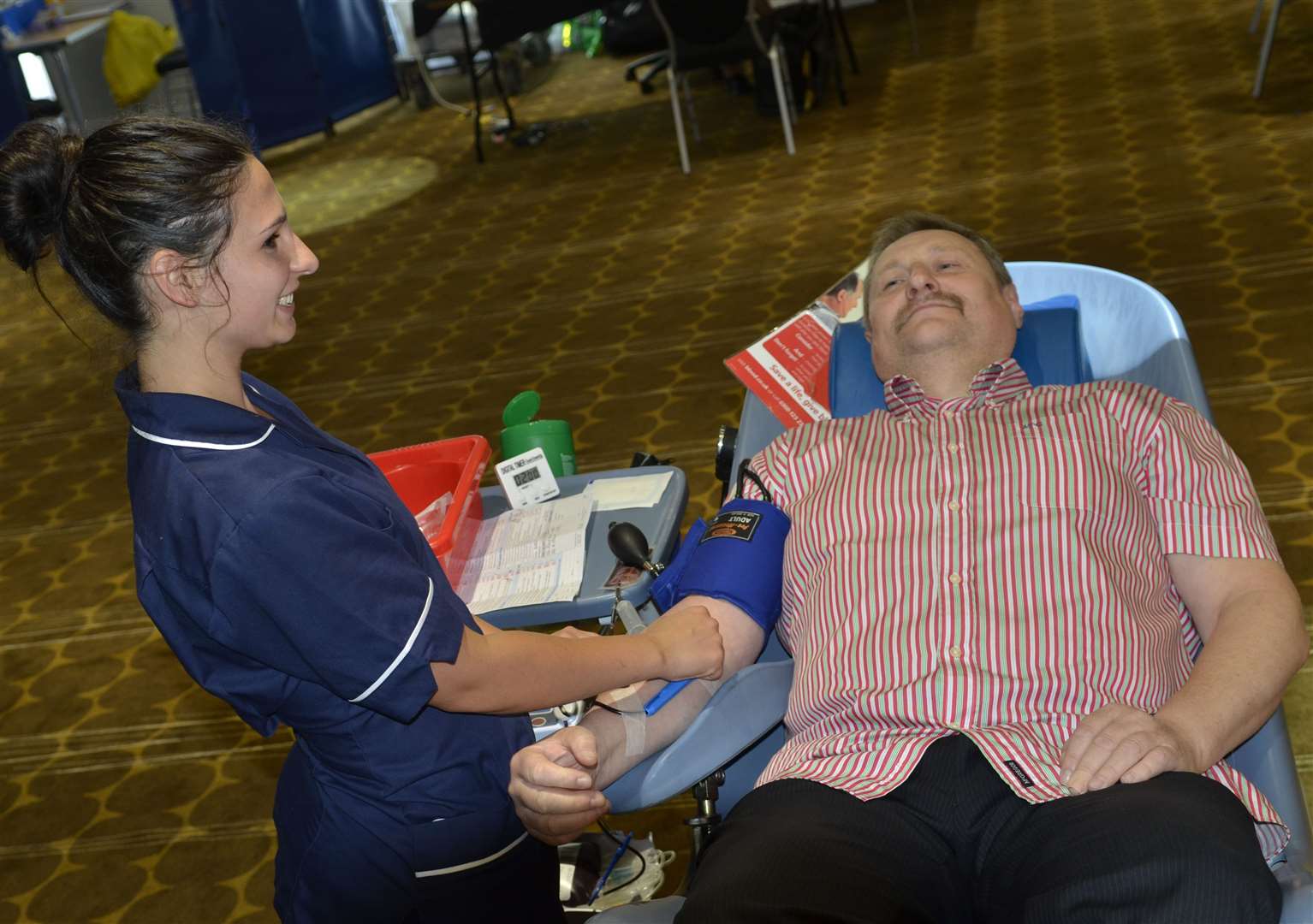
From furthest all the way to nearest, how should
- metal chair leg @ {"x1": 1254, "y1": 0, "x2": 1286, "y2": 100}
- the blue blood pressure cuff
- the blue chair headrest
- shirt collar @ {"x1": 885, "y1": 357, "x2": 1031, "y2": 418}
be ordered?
metal chair leg @ {"x1": 1254, "y1": 0, "x2": 1286, "y2": 100}
the blue chair headrest
shirt collar @ {"x1": 885, "y1": 357, "x2": 1031, "y2": 418}
the blue blood pressure cuff

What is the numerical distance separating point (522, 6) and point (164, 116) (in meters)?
5.41

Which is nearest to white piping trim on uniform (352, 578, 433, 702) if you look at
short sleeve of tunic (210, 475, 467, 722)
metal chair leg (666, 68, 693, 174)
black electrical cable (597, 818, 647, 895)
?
short sleeve of tunic (210, 475, 467, 722)

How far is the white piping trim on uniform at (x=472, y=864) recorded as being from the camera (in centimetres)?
144

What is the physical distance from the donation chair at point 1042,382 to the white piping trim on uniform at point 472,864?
117mm

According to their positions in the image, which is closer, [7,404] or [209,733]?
[209,733]

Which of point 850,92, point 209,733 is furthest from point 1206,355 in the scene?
point 850,92

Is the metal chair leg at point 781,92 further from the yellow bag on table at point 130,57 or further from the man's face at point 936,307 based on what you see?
the yellow bag on table at point 130,57

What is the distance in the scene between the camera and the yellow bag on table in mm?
8164

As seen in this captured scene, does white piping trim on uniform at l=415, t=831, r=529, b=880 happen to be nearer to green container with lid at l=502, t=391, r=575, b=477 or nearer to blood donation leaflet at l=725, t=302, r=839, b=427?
green container with lid at l=502, t=391, r=575, b=477

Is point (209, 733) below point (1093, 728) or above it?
below

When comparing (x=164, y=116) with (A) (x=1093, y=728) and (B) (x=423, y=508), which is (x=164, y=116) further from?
(A) (x=1093, y=728)

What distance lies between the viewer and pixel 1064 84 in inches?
232

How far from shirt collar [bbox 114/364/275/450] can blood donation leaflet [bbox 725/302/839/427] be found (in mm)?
1022

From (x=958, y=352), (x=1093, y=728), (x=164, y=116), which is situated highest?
(x=164, y=116)
